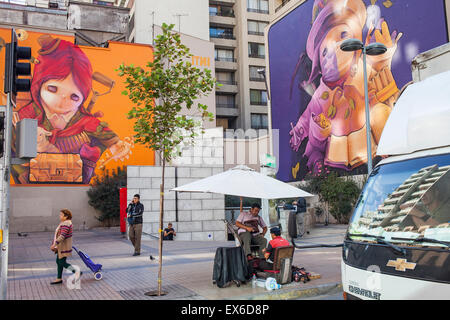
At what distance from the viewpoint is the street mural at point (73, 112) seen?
→ 28953mm

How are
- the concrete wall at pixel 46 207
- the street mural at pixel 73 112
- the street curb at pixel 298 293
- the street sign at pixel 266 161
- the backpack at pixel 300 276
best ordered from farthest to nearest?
1. the street mural at pixel 73 112
2. the concrete wall at pixel 46 207
3. the street sign at pixel 266 161
4. the backpack at pixel 300 276
5. the street curb at pixel 298 293

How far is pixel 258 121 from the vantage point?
5119cm

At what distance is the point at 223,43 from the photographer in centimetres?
5072

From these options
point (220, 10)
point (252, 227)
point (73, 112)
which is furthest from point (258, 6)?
point (252, 227)

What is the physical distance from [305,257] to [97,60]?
2474cm

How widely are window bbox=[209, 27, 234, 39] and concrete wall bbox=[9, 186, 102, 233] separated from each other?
93.5 ft

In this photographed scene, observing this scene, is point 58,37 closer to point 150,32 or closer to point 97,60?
point 97,60

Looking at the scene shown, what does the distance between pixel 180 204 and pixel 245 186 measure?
1083cm

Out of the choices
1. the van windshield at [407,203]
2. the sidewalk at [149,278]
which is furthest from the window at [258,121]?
the van windshield at [407,203]

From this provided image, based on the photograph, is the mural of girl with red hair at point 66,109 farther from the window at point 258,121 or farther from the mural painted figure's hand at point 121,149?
the window at point 258,121

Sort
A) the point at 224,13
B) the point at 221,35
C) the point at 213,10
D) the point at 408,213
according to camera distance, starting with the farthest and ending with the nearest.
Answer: the point at 224,13 → the point at 213,10 → the point at 221,35 → the point at 408,213

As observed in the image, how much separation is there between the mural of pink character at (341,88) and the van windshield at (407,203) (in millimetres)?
19768

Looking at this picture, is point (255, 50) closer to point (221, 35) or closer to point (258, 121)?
point (221, 35)

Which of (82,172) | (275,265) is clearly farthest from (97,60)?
(275,265)
